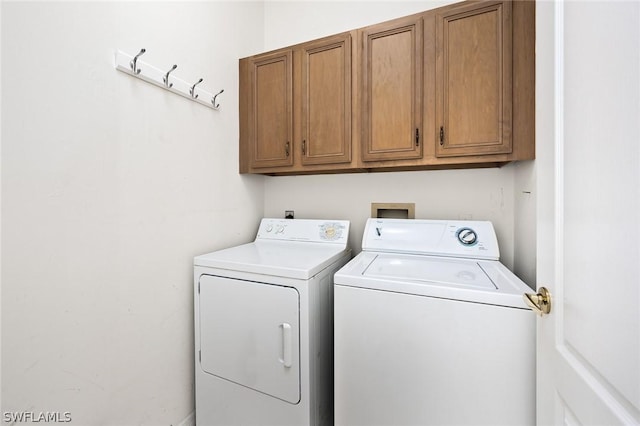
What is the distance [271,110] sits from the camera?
70.9 inches

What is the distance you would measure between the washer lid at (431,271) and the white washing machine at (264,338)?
0.93ft

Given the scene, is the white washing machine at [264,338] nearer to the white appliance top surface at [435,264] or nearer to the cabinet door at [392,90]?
the white appliance top surface at [435,264]

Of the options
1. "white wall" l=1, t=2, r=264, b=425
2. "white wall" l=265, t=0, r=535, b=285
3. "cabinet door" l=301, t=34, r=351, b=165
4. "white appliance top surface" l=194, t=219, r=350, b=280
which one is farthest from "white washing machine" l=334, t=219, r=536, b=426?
"white wall" l=1, t=2, r=264, b=425

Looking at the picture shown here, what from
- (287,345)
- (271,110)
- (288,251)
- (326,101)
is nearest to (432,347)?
(287,345)

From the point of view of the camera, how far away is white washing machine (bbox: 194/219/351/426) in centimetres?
121

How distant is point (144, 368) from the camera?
1275 mm

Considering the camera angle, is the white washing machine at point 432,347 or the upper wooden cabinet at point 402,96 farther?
the upper wooden cabinet at point 402,96

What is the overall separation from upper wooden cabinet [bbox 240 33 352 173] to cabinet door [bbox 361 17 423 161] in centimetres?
11

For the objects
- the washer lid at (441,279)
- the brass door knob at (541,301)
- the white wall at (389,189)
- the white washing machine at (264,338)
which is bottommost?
the white washing machine at (264,338)

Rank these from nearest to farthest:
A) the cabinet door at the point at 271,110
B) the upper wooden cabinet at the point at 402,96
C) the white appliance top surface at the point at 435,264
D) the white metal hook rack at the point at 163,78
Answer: the white appliance top surface at the point at 435,264 → the white metal hook rack at the point at 163,78 → the upper wooden cabinet at the point at 402,96 → the cabinet door at the point at 271,110

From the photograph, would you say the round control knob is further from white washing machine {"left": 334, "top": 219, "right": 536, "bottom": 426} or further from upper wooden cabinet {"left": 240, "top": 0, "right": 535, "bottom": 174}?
upper wooden cabinet {"left": 240, "top": 0, "right": 535, "bottom": 174}

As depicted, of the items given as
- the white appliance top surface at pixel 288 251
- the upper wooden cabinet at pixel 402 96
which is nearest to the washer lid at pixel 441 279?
the white appliance top surface at pixel 288 251

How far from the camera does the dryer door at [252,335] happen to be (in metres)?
1.22

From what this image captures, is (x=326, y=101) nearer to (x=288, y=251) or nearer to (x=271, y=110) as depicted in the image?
(x=271, y=110)
